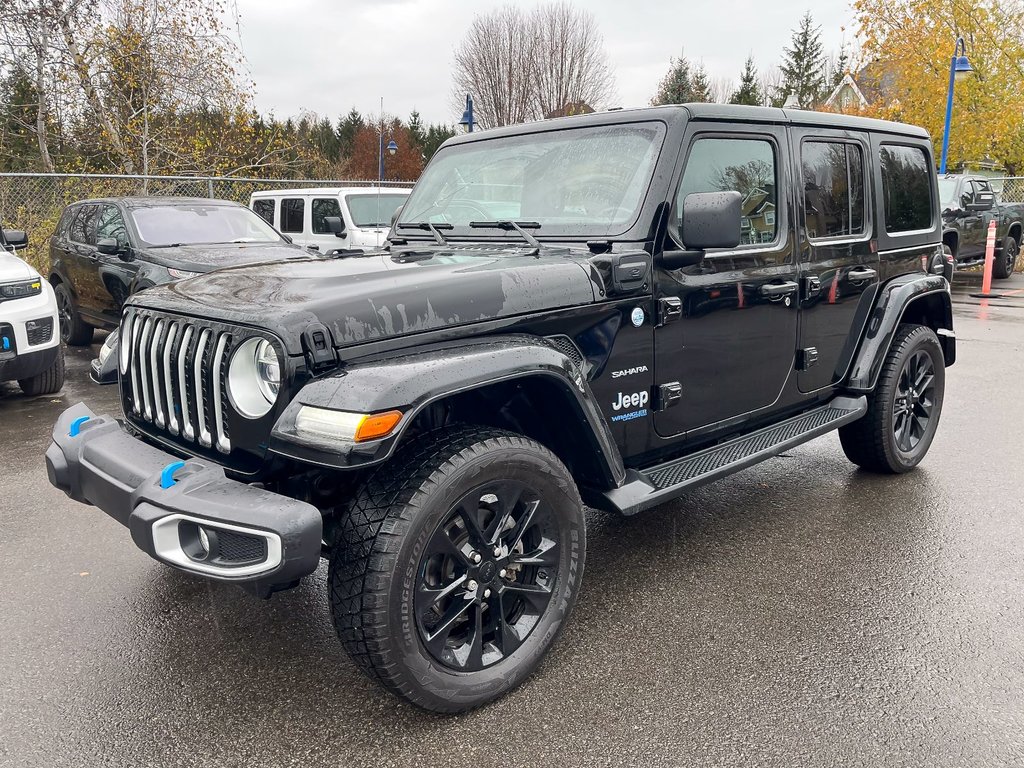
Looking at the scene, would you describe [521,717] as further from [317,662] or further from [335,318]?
[335,318]

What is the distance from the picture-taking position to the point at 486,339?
2645mm

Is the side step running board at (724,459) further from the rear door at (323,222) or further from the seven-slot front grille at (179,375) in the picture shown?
the rear door at (323,222)

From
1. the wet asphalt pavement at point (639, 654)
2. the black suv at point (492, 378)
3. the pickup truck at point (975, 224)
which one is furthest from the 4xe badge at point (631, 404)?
the pickup truck at point (975, 224)

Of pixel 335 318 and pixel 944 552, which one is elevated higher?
pixel 335 318

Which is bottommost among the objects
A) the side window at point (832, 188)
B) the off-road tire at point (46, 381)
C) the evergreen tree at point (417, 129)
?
the off-road tire at point (46, 381)

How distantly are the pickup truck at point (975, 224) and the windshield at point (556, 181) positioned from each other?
38.0 feet

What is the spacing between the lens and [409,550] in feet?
7.59

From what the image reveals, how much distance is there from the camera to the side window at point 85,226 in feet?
28.8

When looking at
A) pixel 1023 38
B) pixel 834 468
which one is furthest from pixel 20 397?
pixel 1023 38

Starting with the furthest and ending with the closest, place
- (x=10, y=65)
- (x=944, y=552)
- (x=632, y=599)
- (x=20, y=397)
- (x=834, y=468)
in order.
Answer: (x=10, y=65)
(x=20, y=397)
(x=834, y=468)
(x=944, y=552)
(x=632, y=599)

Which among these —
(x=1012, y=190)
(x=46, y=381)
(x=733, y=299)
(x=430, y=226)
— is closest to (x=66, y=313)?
(x=46, y=381)

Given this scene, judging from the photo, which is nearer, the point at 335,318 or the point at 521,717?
the point at 335,318

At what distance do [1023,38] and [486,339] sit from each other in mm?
25143

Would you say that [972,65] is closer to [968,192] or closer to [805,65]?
[968,192]
